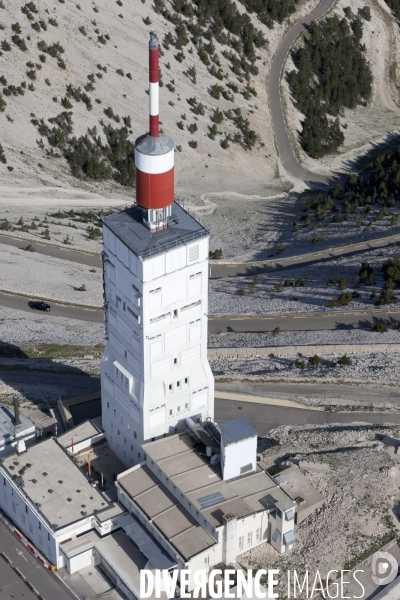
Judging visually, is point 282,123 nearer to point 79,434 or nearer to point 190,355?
point 79,434

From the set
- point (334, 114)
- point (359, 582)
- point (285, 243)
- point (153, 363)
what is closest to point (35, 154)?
point (285, 243)

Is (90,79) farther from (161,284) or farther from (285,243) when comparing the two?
(161,284)

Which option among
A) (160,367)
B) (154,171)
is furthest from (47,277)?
(154,171)

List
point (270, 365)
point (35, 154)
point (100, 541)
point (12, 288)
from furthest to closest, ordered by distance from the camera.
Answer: point (35, 154) < point (12, 288) < point (270, 365) < point (100, 541)

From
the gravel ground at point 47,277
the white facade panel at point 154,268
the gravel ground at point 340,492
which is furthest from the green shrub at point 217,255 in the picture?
the white facade panel at point 154,268

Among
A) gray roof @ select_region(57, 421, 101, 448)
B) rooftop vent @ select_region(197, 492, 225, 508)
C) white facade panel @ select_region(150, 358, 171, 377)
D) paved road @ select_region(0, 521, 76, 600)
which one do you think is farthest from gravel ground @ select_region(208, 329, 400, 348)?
paved road @ select_region(0, 521, 76, 600)

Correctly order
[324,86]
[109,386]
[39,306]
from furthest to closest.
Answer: [324,86], [39,306], [109,386]
